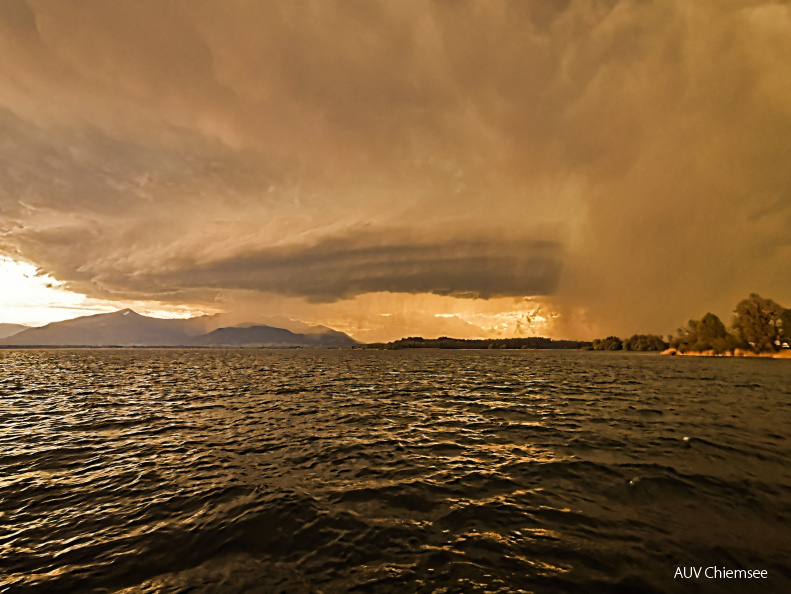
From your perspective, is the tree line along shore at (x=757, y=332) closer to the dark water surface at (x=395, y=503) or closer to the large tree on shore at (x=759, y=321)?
the large tree on shore at (x=759, y=321)

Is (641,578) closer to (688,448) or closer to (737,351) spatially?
(688,448)

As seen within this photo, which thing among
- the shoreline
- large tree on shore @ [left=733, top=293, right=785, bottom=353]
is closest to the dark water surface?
large tree on shore @ [left=733, top=293, right=785, bottom=353]

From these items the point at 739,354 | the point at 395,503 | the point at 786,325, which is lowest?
the point at 395,503

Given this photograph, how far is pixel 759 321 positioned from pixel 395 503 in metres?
167

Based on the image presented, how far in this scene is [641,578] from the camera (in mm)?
8844

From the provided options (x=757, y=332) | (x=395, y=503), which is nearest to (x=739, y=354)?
(x=757, y=332)

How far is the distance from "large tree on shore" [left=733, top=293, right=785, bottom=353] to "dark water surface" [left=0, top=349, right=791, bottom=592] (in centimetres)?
13436

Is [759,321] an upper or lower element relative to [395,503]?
upper

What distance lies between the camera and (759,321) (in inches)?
4781

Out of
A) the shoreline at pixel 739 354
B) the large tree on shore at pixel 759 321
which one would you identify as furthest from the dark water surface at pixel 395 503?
the shoreline at pixel 739 354

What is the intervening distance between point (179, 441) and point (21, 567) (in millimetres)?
13017

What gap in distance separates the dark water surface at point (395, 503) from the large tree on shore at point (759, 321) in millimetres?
134361

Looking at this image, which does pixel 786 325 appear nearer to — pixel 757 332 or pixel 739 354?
pixel 757 332

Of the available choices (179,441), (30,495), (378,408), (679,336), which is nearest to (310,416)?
(378,408)
